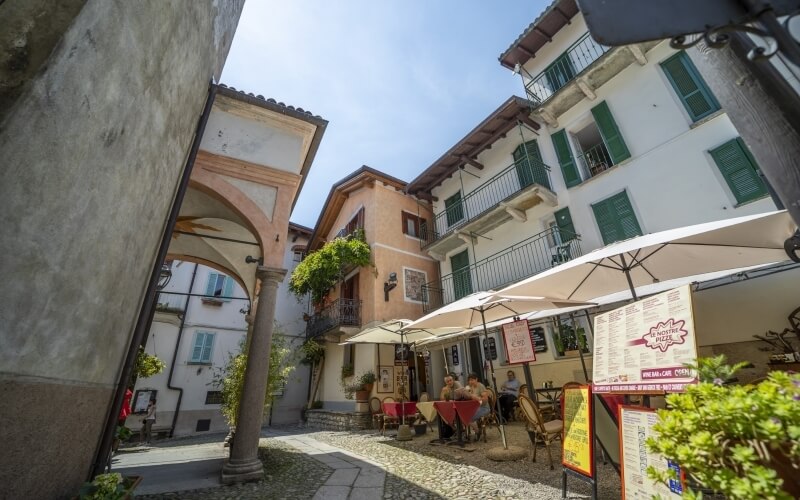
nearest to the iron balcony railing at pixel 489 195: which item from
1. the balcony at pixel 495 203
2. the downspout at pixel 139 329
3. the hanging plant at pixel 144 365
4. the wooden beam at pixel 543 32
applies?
the balcony at pixel 495 203

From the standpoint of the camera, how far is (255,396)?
188 inches

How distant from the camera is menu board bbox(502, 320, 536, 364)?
18.0ft

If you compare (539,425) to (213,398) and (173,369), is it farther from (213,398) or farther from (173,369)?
(173,369)

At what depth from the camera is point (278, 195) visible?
6.12 metres

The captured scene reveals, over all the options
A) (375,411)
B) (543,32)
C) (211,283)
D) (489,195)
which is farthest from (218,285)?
(543,32)

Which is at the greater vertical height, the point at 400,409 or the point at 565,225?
the point at 565,225

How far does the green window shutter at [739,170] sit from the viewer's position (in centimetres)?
691

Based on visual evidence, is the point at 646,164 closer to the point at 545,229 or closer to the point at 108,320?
the point at 545,229

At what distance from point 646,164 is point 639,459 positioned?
8.75m

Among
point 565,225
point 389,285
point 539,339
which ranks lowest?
point 539,339

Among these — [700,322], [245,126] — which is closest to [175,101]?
[245,126]

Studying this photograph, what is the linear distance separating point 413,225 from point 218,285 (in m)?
10.4

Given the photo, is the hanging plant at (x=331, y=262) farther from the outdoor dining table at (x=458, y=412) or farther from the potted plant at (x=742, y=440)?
the potted plant at (x=742, y=440)

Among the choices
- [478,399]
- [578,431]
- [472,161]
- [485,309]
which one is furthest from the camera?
[472,161]
